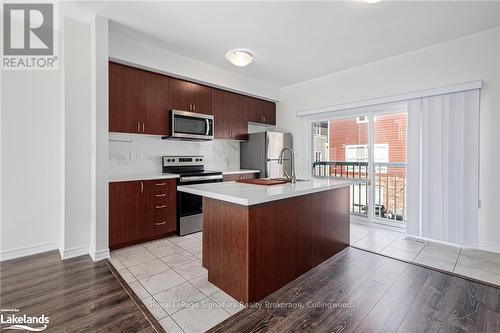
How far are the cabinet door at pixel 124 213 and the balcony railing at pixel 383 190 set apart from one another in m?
3.47

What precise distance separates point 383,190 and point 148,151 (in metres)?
3.91

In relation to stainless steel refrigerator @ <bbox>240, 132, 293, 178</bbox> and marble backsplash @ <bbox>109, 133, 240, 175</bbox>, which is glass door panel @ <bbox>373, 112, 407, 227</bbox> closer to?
stainless steel refrigerator @ <bbox>240, 132, 293, 178</bbox>

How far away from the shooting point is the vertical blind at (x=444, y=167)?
9.49 ft

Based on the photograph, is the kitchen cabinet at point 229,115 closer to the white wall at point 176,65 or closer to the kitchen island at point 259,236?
the white wall at point 176,65

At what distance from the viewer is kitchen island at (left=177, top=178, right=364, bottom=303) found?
5.76ft

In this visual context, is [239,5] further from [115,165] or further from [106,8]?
[115,165]

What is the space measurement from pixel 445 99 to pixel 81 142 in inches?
180

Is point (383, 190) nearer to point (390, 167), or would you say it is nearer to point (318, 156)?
point (390, 167)

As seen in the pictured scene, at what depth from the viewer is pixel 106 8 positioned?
94.9 inches

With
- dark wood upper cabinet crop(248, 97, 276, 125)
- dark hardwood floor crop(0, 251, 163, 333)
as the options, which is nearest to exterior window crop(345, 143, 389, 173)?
dark wood upper cabinet crop(248, 97, 276, 125)

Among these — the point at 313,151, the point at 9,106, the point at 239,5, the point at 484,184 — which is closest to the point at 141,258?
the point at 9,106

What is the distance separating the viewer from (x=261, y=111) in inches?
193

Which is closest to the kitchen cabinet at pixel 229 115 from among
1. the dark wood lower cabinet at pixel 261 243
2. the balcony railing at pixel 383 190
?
the balcony railing at pixel 383 190

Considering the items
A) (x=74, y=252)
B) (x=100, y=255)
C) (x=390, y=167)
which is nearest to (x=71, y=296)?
(x=100, y=255)
